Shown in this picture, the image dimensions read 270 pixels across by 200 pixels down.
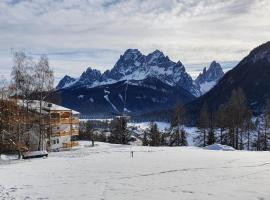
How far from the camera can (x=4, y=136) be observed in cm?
6328

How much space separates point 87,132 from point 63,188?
113954 mm

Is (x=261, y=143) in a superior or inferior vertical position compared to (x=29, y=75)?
inferior

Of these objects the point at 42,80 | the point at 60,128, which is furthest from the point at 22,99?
the point at 60,128

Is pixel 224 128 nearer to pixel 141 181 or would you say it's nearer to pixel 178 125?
pixel 178 125

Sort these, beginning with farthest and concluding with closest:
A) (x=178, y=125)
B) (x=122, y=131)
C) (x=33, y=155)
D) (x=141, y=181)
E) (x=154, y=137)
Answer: (x=154, y=137) < (x=122, y=131) < (x=178, y=125) < (x=33, y=155) < (x=141, y=181)

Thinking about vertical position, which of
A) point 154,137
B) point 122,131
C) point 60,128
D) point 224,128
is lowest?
point 154,137

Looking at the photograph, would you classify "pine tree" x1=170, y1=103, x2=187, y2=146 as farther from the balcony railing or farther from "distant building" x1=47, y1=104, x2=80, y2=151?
"distant building" x1=47, y1=104, x2=80, y2=151

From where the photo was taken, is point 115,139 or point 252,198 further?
point 115,139

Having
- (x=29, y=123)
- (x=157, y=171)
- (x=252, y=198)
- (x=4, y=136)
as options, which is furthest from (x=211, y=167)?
(x=29, y=123)

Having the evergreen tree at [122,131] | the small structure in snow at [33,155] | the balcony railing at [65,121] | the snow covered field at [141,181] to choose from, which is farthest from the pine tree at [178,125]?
the snow covered field at [141,181]

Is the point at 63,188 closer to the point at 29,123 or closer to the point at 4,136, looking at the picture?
the point at 4,136

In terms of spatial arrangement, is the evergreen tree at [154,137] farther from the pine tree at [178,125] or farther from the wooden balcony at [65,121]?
the wooden balcony at [65,121]

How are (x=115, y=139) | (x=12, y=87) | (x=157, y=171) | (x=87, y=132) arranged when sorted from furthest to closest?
1. (x=87, y=132)
2. (x=115, y=139)
3. (x=12, y=87)
4. (x=157, y=171)

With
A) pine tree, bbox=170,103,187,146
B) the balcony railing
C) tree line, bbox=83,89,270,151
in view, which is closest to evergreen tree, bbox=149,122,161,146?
tree line, bbox=83,89,270,151
